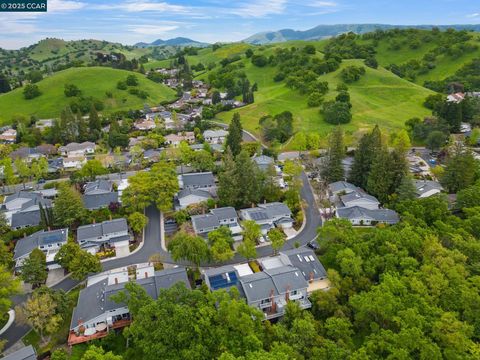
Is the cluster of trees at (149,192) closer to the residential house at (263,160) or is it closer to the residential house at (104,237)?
the residential house at (104,237)

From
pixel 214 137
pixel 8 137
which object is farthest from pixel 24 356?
pixel 8 137

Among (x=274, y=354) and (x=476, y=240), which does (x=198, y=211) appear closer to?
(x=274, y=354)

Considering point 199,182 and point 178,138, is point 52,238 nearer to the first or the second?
point 199,182

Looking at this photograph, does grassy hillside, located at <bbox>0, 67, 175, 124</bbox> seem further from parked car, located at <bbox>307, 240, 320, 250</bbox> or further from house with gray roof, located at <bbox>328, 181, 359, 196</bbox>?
parked car, located at <bbox>307, 240, 320, 250</bbox>

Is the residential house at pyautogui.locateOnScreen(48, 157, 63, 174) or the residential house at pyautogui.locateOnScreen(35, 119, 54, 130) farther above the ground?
the residential house at pyautogui.locateOnScreen(35, 119, 54, 130)

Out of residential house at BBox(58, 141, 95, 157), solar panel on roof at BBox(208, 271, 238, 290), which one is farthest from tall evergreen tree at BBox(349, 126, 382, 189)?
residential house at BBox(58, 141, 95, 157)

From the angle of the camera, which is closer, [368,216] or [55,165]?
[368,216]

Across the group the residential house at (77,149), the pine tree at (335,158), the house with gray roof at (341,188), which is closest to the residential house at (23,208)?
the residential house at (77,149)
